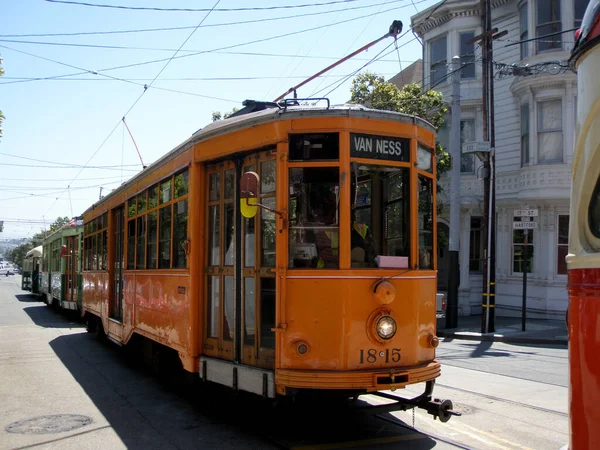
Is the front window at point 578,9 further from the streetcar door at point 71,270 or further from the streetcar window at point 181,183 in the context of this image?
the streetcar door at point 71,270

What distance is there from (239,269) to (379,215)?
61.0 inches

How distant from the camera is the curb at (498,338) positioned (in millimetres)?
14797

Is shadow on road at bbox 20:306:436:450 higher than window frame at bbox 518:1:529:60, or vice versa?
window frame at bbox 518:1:529:60

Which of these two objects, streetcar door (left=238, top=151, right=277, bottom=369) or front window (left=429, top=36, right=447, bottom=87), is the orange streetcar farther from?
front window (left=429, top=36, right=447, bottom=87)

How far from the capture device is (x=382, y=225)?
562 centimetres

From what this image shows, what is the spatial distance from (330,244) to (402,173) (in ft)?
3.28

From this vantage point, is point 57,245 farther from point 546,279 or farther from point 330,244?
point 330,244

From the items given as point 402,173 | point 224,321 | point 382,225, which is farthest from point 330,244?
point 224,321

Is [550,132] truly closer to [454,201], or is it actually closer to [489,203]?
[454,201]

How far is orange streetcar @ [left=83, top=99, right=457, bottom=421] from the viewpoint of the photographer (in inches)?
210

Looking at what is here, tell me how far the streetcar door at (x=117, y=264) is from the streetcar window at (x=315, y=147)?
587 cm

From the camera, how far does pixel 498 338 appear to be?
15.6m

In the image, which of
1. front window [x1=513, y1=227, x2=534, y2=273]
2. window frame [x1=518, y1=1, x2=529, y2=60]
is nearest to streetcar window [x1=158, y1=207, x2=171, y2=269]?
front window [x1=513, y1=227, x2=534, y2=273]

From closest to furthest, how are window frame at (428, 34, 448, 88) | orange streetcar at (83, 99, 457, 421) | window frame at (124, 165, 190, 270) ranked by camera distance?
1. orange streetcar at (83, 99, 457, 421)
2. window frame at (124, 165, 190, 270)
3. window frame at (428, 34, 448, 88)
